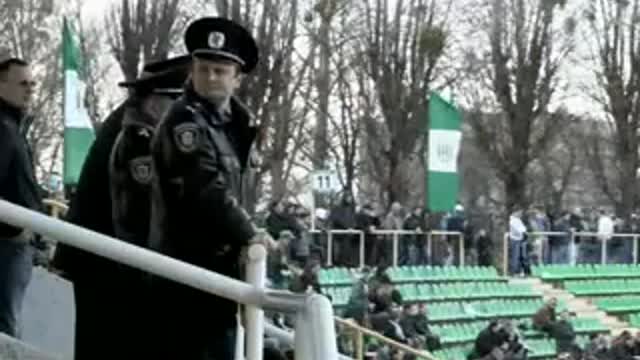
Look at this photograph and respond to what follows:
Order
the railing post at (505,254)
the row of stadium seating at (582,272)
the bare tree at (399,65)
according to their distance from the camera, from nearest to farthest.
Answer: the railing post at (505,254), the row of stadium seating at (582,272), the bare tree at (399,65)

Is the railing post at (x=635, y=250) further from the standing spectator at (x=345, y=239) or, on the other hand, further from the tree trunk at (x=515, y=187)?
the tree trunk at (x=515, y=187)

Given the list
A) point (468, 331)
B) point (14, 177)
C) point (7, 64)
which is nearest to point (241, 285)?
point (14, 177)

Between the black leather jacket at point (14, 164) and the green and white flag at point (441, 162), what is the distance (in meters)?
13.3

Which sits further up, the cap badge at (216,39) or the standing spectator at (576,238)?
the cap badge at (216,39)

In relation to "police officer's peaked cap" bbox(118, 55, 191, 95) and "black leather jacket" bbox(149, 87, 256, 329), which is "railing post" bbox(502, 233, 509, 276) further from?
"black leather jacket" bbox(149, 87, 256, 329)

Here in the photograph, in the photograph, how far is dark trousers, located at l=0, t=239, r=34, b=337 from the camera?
502 cm

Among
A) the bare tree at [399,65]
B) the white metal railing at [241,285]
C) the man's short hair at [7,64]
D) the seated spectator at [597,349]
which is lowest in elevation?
the seated spectator at [597,349]

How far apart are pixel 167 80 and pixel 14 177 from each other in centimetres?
115

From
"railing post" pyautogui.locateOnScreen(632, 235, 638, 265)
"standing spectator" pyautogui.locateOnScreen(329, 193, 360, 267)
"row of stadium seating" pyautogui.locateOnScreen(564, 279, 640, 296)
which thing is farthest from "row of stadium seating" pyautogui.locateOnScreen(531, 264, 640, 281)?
"standing spectator" pyautogui.locateOnScreen(329, 193, 360, 267)

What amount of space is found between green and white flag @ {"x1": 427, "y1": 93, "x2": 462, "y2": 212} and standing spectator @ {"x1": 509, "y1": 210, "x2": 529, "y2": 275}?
716 cm

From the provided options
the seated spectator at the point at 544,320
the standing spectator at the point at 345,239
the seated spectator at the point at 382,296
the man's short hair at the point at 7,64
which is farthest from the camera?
the standing spectator at the point at 345,239

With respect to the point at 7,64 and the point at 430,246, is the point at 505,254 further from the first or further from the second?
the point at 7,64

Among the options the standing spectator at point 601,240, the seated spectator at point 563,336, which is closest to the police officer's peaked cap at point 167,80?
the seated spectator at point 563,336

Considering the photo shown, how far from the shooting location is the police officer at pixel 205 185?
11.9 ft
